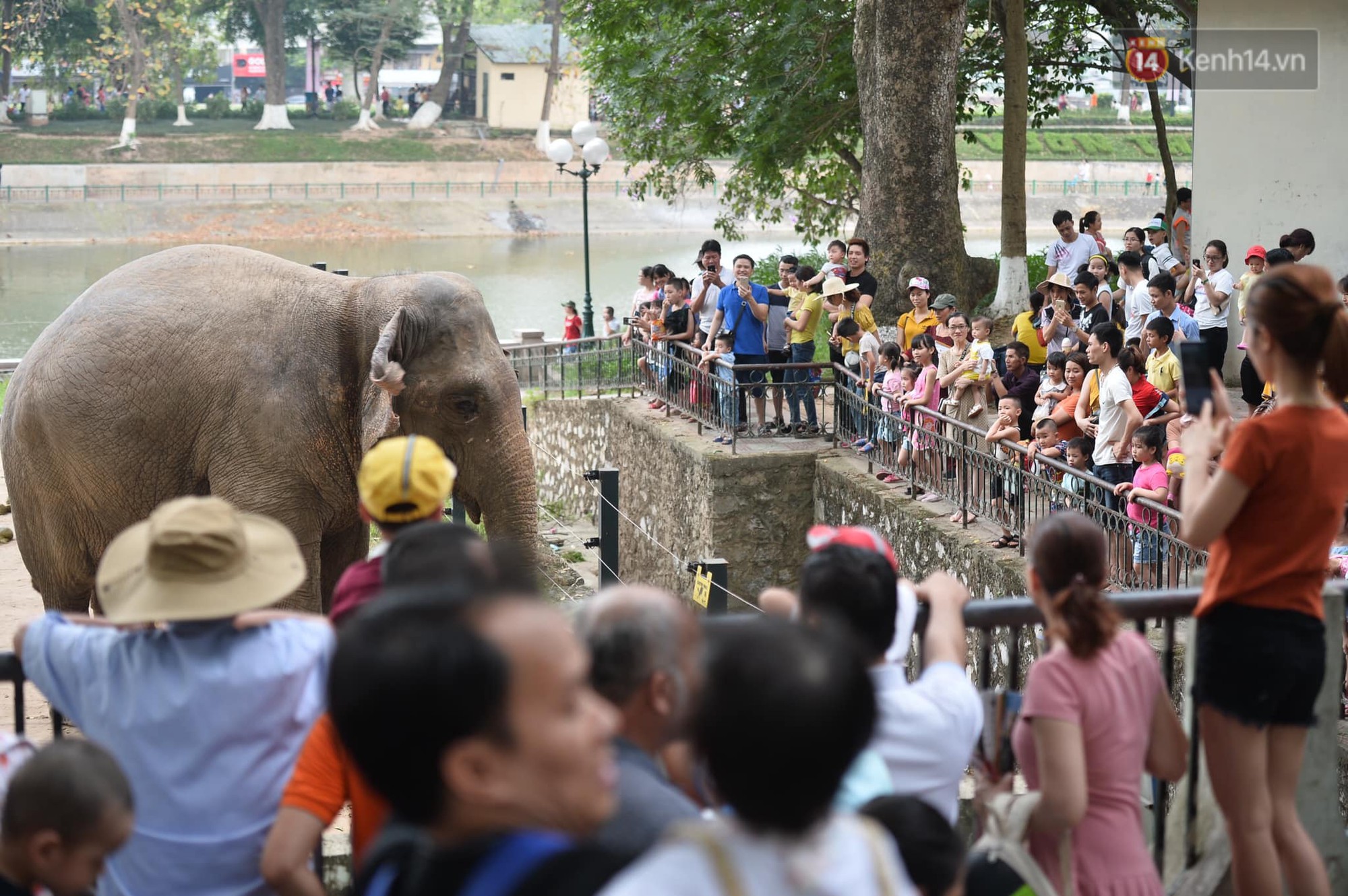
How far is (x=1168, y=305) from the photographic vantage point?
11.4m

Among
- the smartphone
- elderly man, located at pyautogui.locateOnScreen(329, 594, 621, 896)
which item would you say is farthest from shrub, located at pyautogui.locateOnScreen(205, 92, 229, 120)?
elderly man, located at pyautogui.locateOnScreen(329, 594, 621, 896)

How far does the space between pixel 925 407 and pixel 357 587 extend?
824 centimetres

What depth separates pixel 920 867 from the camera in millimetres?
2799

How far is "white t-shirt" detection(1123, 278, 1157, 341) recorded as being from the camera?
1169 cm

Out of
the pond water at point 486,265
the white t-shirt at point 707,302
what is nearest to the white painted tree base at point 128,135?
the pond water at point 486,265

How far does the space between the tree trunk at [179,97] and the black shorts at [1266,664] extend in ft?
199

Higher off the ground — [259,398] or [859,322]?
[859,322]

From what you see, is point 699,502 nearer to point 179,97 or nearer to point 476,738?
point 476,738

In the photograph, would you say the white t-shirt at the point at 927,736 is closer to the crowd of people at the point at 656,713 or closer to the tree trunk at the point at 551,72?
the crowd of people at the point at 656,713

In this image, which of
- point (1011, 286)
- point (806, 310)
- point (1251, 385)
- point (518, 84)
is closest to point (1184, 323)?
point (1251, 385)

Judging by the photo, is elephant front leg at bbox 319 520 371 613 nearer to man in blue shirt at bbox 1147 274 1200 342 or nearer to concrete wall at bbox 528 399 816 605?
concrete wall at bbox 528 399 816 605

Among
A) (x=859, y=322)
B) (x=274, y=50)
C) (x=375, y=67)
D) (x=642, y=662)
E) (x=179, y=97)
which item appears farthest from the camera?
(x=375, y=67)

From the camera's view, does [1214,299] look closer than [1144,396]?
No

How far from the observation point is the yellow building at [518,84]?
225 ft
